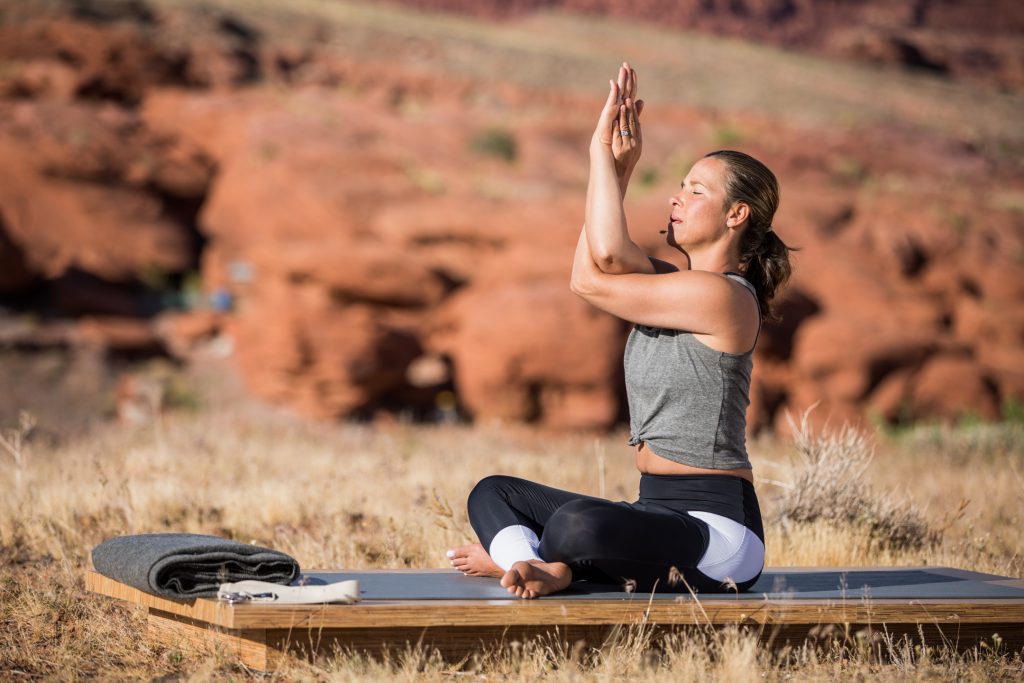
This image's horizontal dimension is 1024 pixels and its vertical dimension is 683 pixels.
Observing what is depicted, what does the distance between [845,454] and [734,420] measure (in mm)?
2487

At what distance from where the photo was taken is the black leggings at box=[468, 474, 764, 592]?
3.42 m

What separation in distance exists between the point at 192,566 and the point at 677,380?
1.73 meters

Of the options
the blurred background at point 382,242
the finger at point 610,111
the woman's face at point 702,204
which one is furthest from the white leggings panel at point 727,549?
the blurred background at point 382,242

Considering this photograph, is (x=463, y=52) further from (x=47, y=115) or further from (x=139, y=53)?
(x=47, y=115)

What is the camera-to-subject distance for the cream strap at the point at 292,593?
3.20 metres

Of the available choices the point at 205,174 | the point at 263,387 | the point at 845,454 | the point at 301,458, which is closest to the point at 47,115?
the point at 205,174

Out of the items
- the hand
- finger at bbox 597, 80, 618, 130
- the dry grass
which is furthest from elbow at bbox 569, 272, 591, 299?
the dry grass

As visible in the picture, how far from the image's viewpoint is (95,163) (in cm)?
2081

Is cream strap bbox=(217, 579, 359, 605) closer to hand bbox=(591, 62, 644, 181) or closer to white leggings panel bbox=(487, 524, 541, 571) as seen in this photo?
white leggings panel bbox=(487, 524, 541, 571)

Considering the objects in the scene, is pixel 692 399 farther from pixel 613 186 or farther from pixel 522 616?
pixel 522 616

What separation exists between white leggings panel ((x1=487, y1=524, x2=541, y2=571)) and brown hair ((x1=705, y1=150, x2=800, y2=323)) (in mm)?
1189

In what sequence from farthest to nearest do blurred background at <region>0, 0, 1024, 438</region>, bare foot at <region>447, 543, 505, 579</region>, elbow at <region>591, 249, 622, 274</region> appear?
1. blurred background at <region>0, 0, 1024, 438</region>
2. bare foot at <region>447, 543, 505, 579</region>
3. elbow at <region>591, 249, 622, 274</region>

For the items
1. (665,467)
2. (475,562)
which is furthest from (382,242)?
(665,467)

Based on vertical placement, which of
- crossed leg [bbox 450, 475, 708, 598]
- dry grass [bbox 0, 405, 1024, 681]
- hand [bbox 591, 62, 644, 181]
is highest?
hand [bbox 591, 62, 644, 181]
